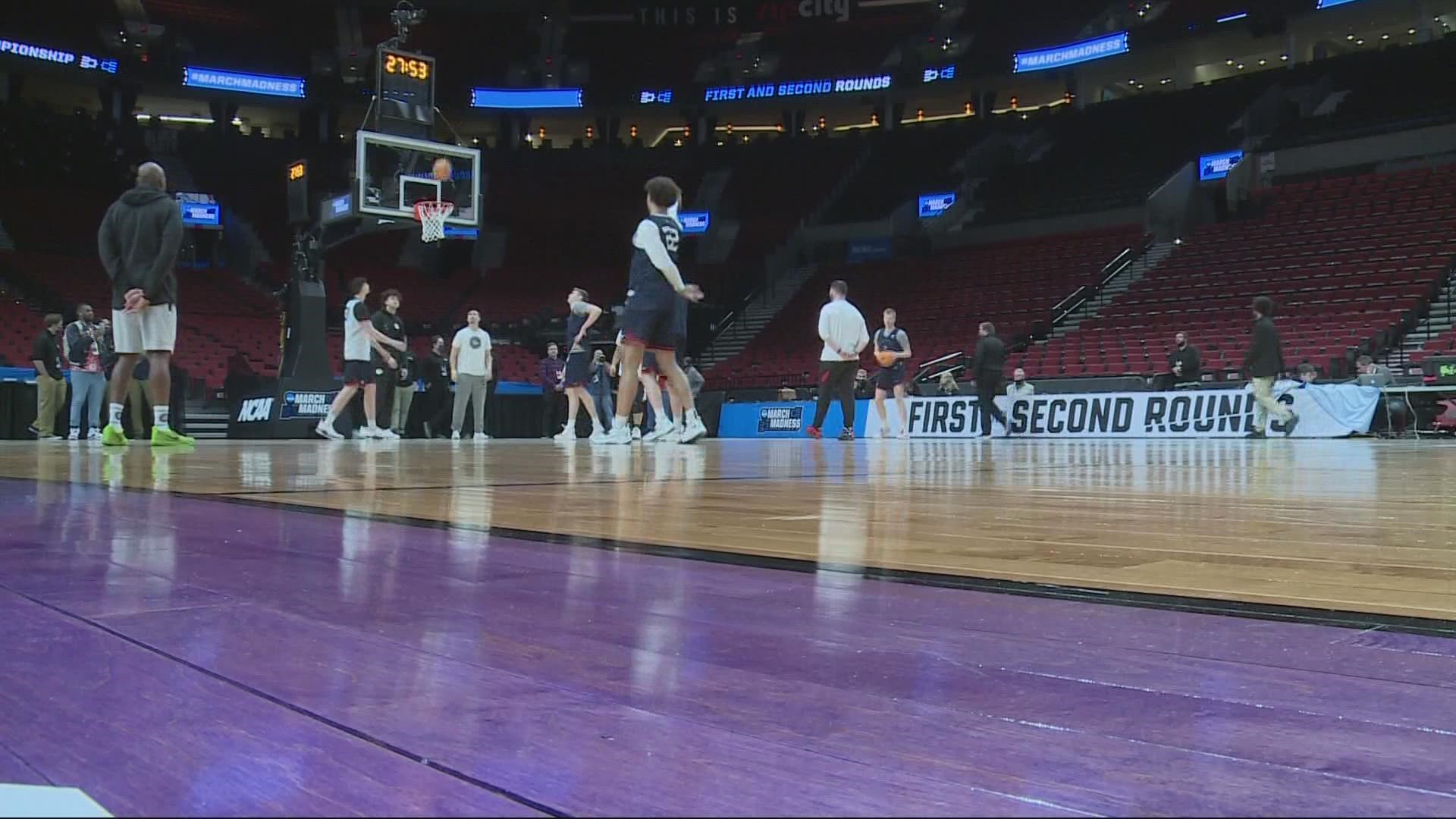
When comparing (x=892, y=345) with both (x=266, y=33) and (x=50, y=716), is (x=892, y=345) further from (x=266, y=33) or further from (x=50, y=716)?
(x=266, y=33)

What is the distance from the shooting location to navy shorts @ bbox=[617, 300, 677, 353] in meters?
5.94

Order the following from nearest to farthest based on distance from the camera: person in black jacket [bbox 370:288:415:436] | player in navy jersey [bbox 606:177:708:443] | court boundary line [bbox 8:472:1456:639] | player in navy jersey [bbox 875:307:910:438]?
1. court boundary line [bbox 8:472:1456:639]
2. player in navy jersey [bbox 606:177:708:443]
3. person in black jacket [bbox 370:288:415:436]
4. player in navy jersey [bbox 875:307:910:438]

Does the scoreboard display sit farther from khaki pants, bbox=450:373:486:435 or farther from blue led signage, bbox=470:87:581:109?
blue led signage, bbox=470:87:581:109

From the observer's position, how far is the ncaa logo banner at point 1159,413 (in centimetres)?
1073

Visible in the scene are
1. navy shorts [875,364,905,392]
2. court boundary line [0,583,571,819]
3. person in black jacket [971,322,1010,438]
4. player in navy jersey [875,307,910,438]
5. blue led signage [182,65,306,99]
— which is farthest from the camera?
blue led signage [182,65,306,99]

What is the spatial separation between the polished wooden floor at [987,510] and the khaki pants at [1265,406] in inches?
235

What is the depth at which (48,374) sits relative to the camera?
10281 millimetres

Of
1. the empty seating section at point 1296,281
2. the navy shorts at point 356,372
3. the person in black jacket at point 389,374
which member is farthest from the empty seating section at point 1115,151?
the navy shorts at point 356,372

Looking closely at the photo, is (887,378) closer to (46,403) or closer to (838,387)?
(838,387)

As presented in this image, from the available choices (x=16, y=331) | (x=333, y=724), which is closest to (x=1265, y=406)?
(x=333, y=724)

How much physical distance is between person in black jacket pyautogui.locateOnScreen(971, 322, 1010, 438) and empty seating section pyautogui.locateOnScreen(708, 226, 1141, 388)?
21.8ft

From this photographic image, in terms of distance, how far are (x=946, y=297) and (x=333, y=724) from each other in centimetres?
2146

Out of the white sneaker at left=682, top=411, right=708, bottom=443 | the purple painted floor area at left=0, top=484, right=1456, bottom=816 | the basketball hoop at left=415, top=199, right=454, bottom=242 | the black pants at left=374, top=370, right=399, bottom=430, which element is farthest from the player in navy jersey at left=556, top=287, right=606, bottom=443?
the purple painted floor area at left=0, top=484, right=1456, bottom=816

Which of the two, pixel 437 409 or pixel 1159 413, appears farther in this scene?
pixel 437 409
